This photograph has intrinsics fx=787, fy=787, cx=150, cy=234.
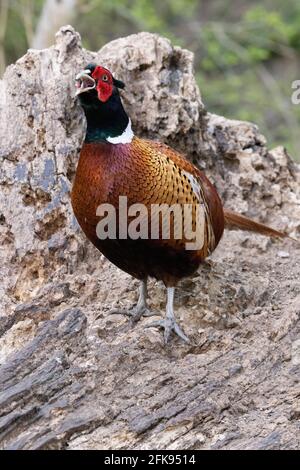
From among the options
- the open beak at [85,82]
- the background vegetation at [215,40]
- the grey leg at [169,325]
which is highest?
the background vegetation at [215,40]

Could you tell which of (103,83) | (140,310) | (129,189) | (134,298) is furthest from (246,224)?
(103,83)

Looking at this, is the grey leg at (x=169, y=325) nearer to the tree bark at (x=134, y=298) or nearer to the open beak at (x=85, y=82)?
the tree bark at (x=134, y=298)

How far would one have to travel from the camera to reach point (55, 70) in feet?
18.9

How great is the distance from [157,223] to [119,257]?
0.35 meters

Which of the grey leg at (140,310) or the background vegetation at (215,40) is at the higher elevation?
the background vegetation at (215,40)

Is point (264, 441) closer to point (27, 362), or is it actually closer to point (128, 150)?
point (27, 362)

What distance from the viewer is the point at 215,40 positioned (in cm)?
1229

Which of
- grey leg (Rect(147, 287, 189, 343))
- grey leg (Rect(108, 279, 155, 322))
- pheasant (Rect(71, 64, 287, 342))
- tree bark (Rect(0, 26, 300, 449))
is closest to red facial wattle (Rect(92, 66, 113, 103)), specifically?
pheasant (Rect(71, 64, 287, 342))

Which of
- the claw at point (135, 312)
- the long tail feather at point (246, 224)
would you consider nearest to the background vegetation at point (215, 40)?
the long tail feather at point (246, 224)

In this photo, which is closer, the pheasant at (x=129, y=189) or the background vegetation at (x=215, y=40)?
the pheasant at (x=129, y=189)

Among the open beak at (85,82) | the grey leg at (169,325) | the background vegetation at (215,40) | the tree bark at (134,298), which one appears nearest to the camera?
the tree bark at (134,298)

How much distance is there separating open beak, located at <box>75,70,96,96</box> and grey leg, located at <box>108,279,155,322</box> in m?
1.30

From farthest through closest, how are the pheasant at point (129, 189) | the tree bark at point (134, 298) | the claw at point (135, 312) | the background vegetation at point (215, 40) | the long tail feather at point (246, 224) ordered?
the background vegetation at point (215, 40)
the long tail feather at point (246, 224)
the claw at point (135, 312)
the pheasant at point (129, 189)
the tree bark at point (134, 298)

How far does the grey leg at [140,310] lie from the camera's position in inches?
191
